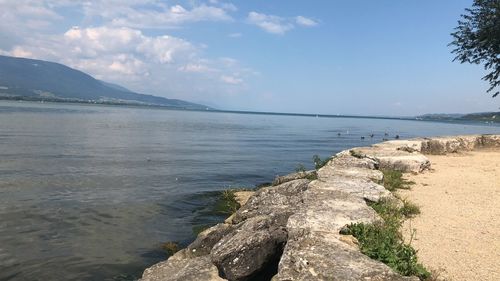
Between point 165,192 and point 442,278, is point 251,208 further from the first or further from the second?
point 165,192

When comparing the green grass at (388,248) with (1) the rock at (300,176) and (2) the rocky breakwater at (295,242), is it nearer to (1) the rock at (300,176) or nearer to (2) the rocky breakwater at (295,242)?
(2) the rocky breakwater at (295,242)

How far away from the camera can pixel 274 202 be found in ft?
32.0

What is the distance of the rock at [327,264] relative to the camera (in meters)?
5.01

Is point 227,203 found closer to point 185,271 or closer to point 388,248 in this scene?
point 185,271

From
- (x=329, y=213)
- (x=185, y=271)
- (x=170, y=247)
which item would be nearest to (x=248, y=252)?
(x=185, y=271)

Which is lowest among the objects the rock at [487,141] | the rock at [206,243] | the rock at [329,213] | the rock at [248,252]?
the rock at [206,243]

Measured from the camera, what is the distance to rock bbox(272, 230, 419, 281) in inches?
197

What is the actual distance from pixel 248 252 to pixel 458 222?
4.53m

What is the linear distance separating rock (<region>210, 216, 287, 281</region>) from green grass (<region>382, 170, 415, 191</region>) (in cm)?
522

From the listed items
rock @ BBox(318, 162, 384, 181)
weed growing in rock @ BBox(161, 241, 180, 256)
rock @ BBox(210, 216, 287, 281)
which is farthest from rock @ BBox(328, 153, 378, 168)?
rock @ BBox(210, 216, 287, 281)

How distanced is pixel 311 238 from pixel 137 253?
568cm

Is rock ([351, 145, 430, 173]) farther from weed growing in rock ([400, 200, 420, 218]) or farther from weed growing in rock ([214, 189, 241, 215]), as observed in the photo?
weed growing in rock ([400, 200, 420, 218])

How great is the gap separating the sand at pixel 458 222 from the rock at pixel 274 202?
→ 2.35 m

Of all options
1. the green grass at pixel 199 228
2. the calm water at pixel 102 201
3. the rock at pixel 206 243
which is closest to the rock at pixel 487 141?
the calm water at pixel 102 201
